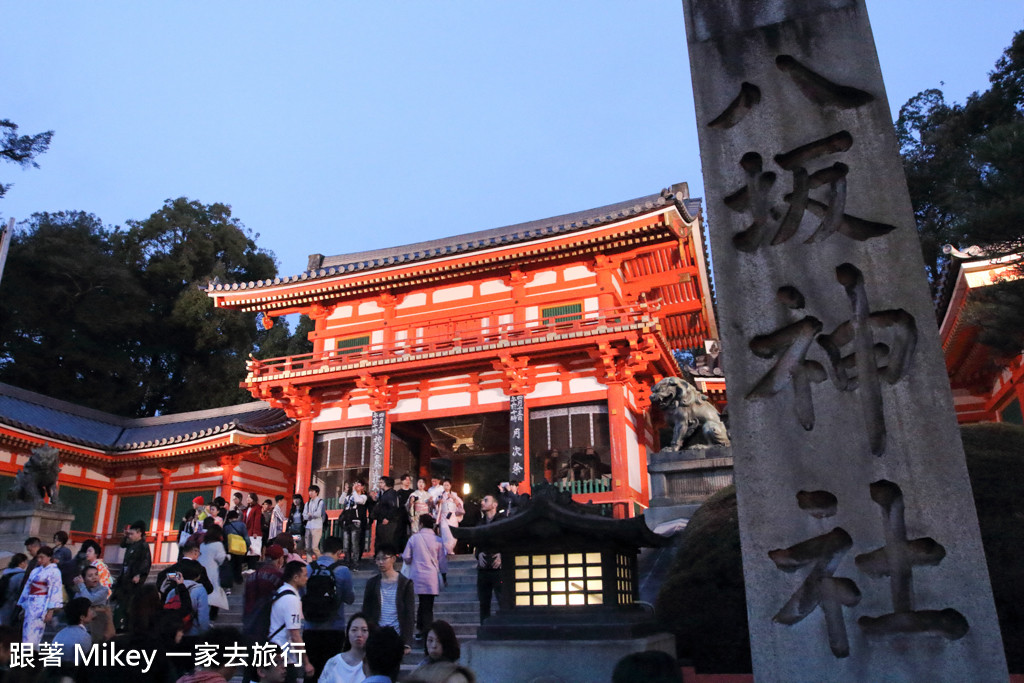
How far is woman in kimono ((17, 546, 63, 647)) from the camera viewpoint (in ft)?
22.3

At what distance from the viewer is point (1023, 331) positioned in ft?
23.7

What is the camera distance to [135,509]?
21125 mm

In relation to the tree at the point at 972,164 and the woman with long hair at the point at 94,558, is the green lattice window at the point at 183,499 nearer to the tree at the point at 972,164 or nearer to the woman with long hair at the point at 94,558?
the woman with long hair at the point at 94,558

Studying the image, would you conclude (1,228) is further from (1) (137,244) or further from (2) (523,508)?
(2) (523,508)

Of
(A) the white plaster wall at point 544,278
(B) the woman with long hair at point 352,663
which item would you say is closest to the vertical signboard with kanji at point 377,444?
(A) the white plaster wall at point 544,278

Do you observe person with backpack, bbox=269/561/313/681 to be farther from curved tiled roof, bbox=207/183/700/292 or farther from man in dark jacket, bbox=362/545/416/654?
curved tiled roof, bbox=207/183/700/292

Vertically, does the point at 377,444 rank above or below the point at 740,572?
above

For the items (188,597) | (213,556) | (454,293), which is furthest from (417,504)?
(454,293)

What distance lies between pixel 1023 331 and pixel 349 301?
15.5 metres

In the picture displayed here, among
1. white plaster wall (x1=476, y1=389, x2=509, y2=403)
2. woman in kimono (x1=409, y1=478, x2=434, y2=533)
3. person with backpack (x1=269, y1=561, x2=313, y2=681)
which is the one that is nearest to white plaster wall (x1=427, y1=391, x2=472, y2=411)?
white plaster wall (x1=476, y1=389, x2=509, y2=403)

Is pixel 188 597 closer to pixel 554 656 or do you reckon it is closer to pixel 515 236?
pixel 554 656

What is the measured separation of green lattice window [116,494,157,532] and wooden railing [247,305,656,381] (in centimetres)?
626

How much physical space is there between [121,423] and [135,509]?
4951 millimetres

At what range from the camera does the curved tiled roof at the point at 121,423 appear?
20.0 meters
